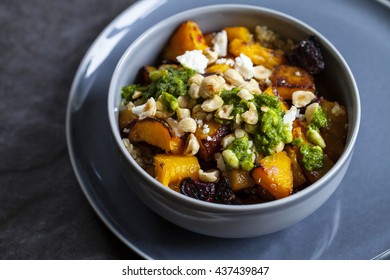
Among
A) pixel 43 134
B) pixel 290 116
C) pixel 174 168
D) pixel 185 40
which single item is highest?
pixel 290 116

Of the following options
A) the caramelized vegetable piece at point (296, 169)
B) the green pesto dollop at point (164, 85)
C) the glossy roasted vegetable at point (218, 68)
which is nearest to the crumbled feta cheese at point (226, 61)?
the glossy roasted vegetable at point (218, 68)

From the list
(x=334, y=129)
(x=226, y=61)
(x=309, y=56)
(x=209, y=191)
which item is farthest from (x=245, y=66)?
(x=209, y=191)

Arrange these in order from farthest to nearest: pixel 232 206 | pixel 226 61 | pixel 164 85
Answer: pixel 226 61 < pixel 164 85 < pixel 232 206

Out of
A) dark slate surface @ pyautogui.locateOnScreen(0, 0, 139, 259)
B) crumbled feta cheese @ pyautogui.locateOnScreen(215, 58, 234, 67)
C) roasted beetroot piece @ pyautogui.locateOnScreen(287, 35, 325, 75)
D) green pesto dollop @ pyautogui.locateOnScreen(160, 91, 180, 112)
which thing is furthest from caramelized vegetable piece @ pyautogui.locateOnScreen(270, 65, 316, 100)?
dark slate surface @ pyautogui.locateOnScreen(0, 0, 139, 259)

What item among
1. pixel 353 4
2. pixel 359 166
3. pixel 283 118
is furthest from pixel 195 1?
pixel 359 166

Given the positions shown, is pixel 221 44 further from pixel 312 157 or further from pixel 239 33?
pixel 312 157

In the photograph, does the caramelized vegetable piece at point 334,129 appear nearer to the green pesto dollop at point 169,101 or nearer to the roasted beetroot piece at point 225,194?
the roasted beetroot piece at point 225,194

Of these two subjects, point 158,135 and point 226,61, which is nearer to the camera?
point 158,135
